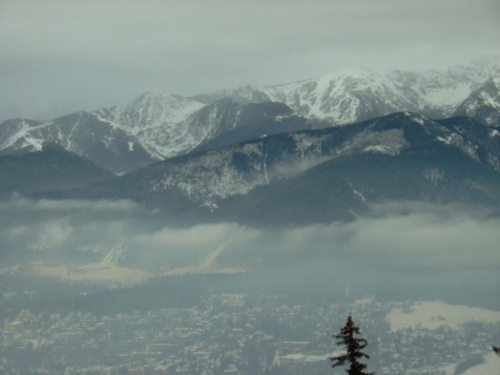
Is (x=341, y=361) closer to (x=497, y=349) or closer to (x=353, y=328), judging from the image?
(x=353, y=328)

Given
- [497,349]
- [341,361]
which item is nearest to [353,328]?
[341,361]
